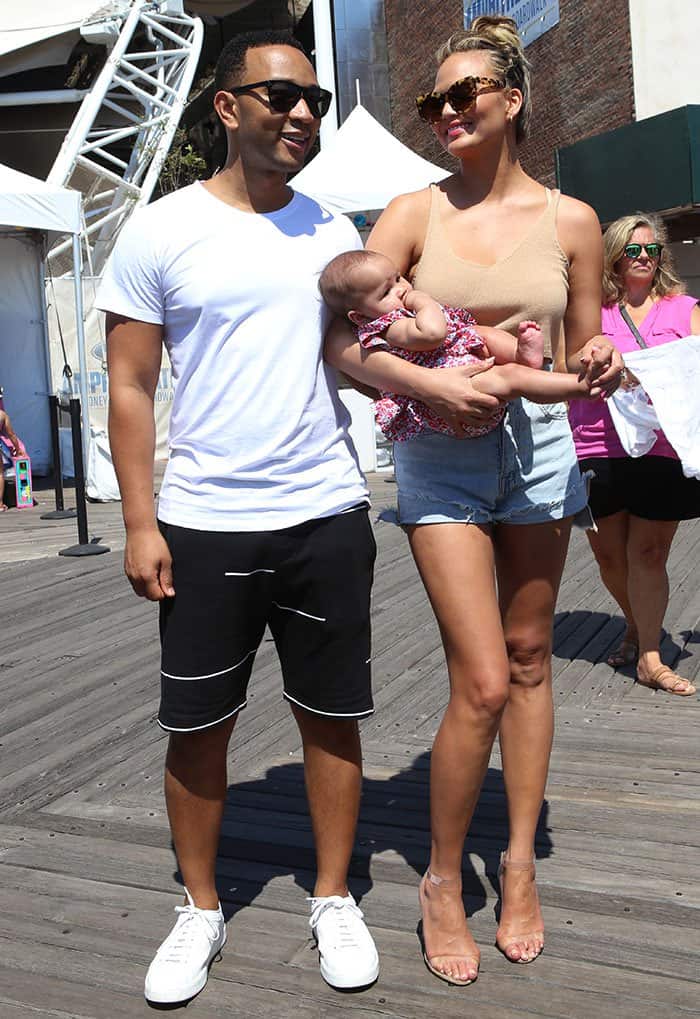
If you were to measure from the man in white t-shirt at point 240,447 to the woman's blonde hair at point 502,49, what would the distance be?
1.29 feet

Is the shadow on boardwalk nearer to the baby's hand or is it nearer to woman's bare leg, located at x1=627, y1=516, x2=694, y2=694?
woman's bare leg, located at x1=627, y1=516, x2=694, y2=694

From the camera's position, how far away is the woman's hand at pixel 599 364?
253 cm

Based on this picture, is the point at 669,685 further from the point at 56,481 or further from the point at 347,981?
the point at 56,481

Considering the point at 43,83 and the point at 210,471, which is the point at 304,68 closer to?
the point at 210,471

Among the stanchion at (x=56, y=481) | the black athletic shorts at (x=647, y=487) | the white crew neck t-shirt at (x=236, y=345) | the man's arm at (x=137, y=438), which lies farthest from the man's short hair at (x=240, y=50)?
the stanchion at (x=56, y=481)

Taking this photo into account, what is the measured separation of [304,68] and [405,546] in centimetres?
661

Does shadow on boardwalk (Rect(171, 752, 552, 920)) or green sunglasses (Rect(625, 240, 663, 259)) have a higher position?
green sunglasses (Rect(625, 240, 663, 259))

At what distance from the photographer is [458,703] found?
2.69m

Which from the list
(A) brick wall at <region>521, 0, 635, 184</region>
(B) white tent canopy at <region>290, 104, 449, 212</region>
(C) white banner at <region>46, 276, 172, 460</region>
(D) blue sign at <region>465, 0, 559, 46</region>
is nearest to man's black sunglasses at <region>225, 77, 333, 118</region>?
(B) white tent canopy at <region>290, 104, 449, 212</region>

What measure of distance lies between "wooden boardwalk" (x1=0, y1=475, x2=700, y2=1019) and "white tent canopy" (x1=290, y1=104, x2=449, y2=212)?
836cm

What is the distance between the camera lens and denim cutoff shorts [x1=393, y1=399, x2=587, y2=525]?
2.67m

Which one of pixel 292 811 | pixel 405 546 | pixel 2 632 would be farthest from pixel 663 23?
pixel 292 811

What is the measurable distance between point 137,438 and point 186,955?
3.86 ft

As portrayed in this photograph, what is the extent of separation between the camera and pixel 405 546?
357 inches
